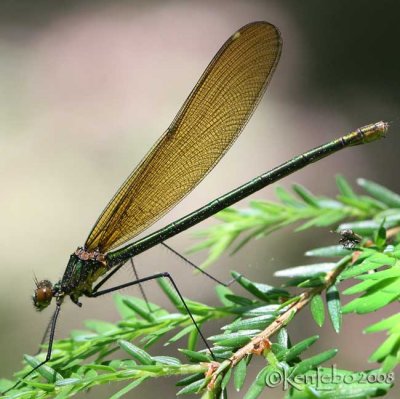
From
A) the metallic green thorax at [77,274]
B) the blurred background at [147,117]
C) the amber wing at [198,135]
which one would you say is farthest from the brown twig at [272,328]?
the blurred background at [147,117]

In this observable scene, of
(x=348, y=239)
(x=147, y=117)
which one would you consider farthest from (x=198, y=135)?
(x=147, y=117)

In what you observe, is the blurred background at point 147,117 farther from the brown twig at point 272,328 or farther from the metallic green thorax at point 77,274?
the brown twig at point 272,328

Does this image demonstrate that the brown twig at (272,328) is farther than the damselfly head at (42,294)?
No

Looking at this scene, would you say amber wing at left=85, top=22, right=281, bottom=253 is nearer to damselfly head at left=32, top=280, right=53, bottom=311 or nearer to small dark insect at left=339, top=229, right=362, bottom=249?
damselfly head at left=32, top=280, right=53, bottom=311

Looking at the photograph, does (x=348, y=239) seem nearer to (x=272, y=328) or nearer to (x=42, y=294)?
(x=272, y=328)

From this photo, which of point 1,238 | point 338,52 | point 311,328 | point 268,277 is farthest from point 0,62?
point 311,328

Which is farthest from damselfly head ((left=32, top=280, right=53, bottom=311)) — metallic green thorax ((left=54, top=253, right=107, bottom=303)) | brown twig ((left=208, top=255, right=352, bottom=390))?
brown twig ((left=208, top=255, right=352, bottom=390))
